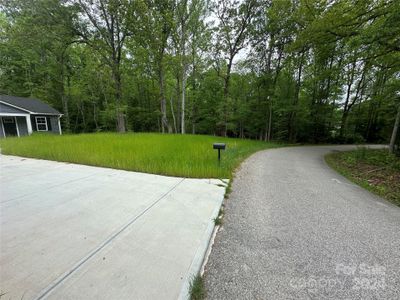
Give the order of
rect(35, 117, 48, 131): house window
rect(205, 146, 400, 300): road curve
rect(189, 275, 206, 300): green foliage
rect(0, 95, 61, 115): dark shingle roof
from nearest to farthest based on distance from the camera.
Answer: rect(189, 275, 206, 300): green foliage → rect(205, 146, 400, 300): road curve → rect(0, 95, 61, 115): dark shingle roof → rect(35, 117, 48, 131): house window

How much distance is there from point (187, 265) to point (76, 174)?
3.75m

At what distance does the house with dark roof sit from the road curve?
20.4 meters

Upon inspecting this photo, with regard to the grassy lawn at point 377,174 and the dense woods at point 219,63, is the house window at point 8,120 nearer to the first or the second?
the dense woods at point 219,63

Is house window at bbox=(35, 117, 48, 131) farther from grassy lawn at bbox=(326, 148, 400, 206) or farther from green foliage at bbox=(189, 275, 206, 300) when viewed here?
grassy lawn at bbox=(326, 148, 400, 206)

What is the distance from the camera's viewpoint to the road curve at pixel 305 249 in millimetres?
1430

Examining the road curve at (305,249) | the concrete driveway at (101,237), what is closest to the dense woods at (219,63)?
the road curve at (305,249)

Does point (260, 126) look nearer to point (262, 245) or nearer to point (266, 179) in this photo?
point (266, 179)

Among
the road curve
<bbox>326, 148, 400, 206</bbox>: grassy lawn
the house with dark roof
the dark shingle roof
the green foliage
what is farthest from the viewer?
the dark shingle roof

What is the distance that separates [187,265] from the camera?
1.58m

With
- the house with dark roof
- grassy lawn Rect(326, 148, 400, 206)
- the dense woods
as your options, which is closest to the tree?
the dense woods

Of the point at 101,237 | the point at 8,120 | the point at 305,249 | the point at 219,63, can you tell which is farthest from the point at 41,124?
the point at 305,249

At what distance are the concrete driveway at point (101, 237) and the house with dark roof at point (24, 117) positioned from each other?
1682 cm

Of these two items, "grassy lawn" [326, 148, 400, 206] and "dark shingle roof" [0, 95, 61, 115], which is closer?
"grassy lawn" [326, 148, 400, 206]

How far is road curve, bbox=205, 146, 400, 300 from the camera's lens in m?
1.43
